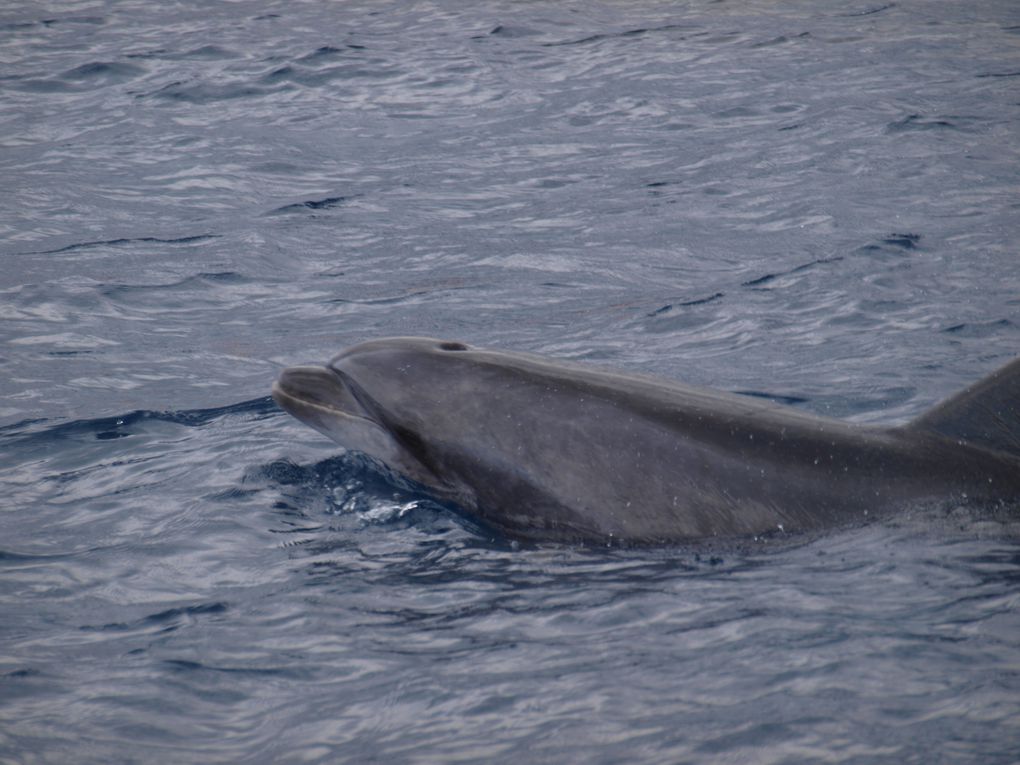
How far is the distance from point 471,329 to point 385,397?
14.2 ft

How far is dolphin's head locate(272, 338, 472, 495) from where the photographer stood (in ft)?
21.5

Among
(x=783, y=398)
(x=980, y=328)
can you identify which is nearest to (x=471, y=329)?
(x=783, y=398)

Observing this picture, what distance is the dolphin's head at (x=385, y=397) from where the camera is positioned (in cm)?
655

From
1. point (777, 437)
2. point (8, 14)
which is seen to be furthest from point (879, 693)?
point (8, 14)

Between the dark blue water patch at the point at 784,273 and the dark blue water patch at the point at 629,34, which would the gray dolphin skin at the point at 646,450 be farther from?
the dark blue water patch at the point at 629,34

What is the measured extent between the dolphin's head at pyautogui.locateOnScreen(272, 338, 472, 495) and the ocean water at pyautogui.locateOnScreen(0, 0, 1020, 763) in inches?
14.6

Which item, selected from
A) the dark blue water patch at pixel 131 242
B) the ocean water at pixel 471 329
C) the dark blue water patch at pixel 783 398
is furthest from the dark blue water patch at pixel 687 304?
the dark blue water patch at pixel 131 242

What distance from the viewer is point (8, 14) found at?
24.9 m

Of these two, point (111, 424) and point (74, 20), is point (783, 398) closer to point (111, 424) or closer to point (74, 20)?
point (111, 424)

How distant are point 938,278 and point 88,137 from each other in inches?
443

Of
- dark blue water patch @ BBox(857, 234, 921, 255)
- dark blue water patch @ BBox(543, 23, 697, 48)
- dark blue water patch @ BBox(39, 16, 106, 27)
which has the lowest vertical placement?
dark blue water patch @ BBox(857, 234, 921, 255)

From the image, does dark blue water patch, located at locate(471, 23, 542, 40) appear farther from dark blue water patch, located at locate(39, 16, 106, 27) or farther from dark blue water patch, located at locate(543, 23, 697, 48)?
dark blue water patch, located at locate(39, 16, 106, 27)

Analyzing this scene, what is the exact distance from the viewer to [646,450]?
20.1 feet

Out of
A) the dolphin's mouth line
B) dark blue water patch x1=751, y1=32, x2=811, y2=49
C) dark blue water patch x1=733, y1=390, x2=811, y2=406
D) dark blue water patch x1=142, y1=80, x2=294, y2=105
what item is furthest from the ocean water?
the dolphin's mouth line
